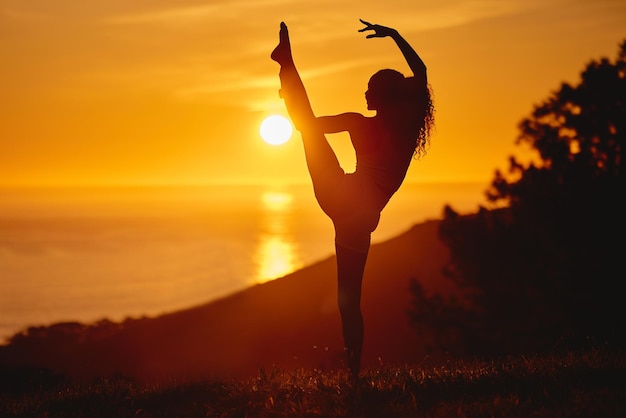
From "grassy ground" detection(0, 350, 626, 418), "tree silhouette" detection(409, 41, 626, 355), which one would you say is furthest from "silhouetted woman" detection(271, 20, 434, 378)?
"tree silhouette" detection(409, 41, 626, 355)

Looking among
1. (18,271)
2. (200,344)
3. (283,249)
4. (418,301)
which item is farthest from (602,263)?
(283,249)

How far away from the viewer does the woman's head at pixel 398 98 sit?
21.0 feet

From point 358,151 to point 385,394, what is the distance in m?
2.06

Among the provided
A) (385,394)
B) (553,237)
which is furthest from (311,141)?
(553,237)

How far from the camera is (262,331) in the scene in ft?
139

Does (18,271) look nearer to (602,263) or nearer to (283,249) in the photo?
(283,249)

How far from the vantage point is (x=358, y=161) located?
646cm

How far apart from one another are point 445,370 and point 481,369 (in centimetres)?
34

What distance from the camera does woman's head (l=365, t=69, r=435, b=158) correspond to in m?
6.41

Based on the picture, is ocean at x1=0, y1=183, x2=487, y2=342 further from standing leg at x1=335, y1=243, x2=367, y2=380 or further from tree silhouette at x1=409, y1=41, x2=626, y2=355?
standing leg at x1=335, y1=243, x2=367, y2=380

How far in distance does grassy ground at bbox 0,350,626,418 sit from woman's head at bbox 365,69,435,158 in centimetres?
224

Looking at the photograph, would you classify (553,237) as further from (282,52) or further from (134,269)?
(134,269)

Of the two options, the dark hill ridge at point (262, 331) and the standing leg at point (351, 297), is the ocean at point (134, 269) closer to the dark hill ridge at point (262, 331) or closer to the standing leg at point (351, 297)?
the dark hill ridge at point (262, 331)

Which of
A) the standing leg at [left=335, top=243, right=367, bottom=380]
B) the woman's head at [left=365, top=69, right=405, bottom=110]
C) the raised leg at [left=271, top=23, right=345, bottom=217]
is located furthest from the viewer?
the standing leg at [left=335, top=243, right=367, bottom=380]
